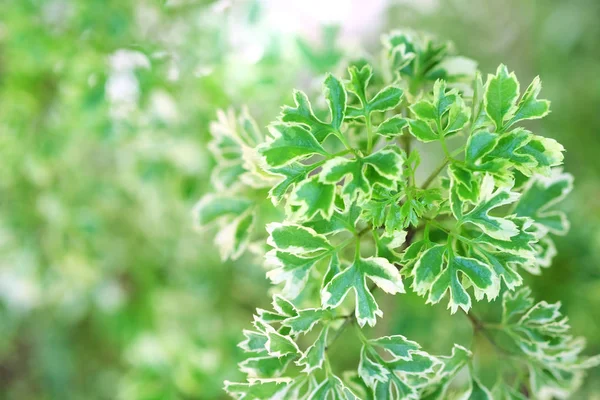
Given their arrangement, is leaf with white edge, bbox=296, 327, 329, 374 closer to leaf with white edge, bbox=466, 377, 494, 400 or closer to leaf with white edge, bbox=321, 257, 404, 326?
leaf with white edge, bbox=321, 257, 404, 326

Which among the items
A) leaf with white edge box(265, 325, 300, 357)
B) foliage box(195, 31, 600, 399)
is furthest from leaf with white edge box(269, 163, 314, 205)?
leaf with white edge box(265, 325, 300, 357)

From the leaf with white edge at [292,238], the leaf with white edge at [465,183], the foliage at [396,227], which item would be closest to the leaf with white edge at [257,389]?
the foliage at [396,227]

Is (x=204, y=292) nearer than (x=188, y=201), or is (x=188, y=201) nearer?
(x=188, y=201)

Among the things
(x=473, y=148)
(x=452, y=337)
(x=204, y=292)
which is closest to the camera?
(x=473, y=148)

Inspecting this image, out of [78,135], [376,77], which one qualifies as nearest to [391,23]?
[78,135]

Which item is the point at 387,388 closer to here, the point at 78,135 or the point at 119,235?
the point at 78,135

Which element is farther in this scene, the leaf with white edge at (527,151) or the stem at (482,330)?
the stem at (482,330)

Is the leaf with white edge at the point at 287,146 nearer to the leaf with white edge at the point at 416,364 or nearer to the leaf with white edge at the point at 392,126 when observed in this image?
the leaf with white edge at the point at 392,126
